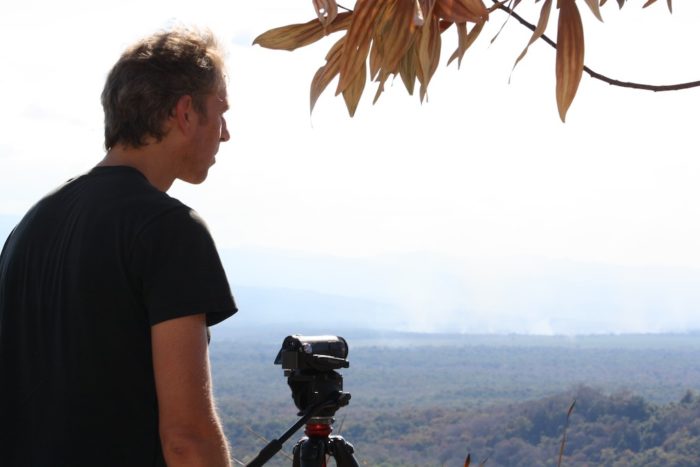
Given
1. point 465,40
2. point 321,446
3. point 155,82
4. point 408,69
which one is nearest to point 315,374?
point 321,446

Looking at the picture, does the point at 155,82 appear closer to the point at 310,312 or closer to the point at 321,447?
the point at 321,447

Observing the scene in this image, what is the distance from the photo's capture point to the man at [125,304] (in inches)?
59.3

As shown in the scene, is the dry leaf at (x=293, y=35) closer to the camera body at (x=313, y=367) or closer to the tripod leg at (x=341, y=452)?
the camera body at (x=313, y=367)

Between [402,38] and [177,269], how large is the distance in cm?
46

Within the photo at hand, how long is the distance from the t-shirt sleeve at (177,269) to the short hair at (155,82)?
0.22 metres

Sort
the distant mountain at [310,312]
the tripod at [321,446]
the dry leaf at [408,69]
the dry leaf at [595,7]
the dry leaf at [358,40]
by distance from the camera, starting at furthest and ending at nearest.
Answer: the distant mountain at [310,312] → the tripod at [321,446] → the dry leaf at [408,69] → the dry leaf at [358,40] → the dry leaf at [595,7]

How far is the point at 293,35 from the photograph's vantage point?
1.39 metres

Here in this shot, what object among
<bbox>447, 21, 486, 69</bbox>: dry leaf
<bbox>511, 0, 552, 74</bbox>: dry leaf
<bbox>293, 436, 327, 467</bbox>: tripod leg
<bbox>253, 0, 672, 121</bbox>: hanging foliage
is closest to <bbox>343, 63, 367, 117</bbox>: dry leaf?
<bbox>253, 0, 672, 121</bbox>: hanging foliage

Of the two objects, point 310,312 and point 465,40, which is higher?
point 465,40

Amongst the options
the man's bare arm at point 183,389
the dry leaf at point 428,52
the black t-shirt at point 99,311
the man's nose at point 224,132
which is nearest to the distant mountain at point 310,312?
the man's nose at point 224,132

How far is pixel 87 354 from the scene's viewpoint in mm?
1549

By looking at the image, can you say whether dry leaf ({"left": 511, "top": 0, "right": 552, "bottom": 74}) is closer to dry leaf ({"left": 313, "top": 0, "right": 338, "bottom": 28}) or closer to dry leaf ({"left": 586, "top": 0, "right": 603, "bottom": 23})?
dry leaf ({"left": 586, "top": 0, "right": 603, "bottom": 23})

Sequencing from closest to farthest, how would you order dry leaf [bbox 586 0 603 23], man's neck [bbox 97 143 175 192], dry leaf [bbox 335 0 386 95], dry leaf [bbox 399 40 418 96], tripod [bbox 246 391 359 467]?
dry leaf [bbox 586 0 603 23] < dry leaf [bbox 335 0 386 95] < dry leaf [bbox 399 40 418 96] < man's neck [bbox 97 143 175 192] < tripod [bbox 246 391 359 467]

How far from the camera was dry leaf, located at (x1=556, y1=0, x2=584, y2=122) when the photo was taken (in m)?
1.22
